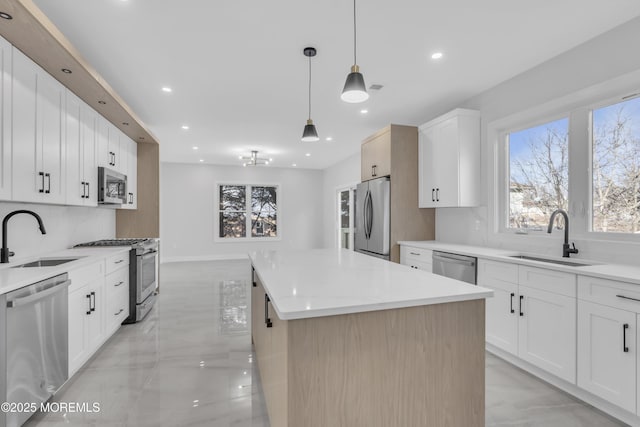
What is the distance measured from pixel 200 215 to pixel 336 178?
12.8ft

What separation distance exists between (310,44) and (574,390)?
333 cm

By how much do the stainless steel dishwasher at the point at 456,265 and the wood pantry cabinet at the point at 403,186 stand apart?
2.64 ft

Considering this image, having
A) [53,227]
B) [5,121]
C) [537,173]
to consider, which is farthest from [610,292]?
[53,227]

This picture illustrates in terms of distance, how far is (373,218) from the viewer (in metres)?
4.51

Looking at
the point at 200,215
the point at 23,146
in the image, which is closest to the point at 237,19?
the point at 23,146

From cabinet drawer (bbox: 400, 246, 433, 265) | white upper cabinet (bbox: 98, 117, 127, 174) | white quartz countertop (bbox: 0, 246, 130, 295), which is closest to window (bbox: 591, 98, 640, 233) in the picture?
cabinet drawer (bbox: 400, 246, 433, 265)

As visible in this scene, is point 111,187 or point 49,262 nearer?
point 49,262

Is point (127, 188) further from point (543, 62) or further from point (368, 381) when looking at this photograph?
point (543, 62)

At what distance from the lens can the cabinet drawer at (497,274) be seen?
2.62 m

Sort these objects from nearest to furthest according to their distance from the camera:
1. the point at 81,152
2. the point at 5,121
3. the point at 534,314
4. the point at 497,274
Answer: the point at 5,121 < the point at 534,314 < the point at 497,274 < the point at 81,152

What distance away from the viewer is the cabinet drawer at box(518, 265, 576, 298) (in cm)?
217

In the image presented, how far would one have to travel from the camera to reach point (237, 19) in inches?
92.0

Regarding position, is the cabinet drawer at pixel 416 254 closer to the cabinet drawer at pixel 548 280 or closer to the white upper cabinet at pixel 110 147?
the cabinet drawer at pixel 548 280

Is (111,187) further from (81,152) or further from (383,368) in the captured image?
(383,368)
